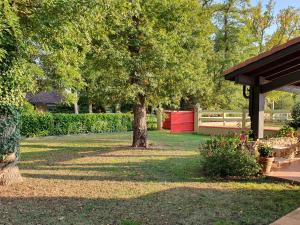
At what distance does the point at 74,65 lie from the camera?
32.0 ft

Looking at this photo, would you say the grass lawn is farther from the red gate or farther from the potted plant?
the red gate

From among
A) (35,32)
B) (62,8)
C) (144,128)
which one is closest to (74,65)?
(35,32)

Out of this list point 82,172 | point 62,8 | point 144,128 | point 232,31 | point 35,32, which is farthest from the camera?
point 232,31

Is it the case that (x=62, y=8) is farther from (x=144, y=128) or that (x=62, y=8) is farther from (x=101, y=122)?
(x=101, y=122)

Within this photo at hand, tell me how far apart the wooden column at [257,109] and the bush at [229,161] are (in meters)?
1.05

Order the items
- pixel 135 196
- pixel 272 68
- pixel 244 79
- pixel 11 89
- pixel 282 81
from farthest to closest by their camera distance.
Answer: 1. pixel 244 79
2. pixel 272 68
3. pixel 282 81
4. pixel 11 89
5. pixel 135 196

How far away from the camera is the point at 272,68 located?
9.06 m

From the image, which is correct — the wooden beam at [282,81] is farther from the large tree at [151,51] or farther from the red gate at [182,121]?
the red gate at [182,121]

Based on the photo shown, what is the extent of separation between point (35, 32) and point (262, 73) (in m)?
5.87

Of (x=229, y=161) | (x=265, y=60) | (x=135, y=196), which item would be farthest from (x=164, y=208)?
(x=265, y=60)

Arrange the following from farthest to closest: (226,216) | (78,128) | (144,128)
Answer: (78,128) → (144,128) → (226,216)

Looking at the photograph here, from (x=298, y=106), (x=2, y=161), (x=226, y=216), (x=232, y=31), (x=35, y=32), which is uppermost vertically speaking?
(x=232, y=31)

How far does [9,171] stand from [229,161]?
5076mm

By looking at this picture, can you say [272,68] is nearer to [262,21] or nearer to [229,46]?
[229,46]
